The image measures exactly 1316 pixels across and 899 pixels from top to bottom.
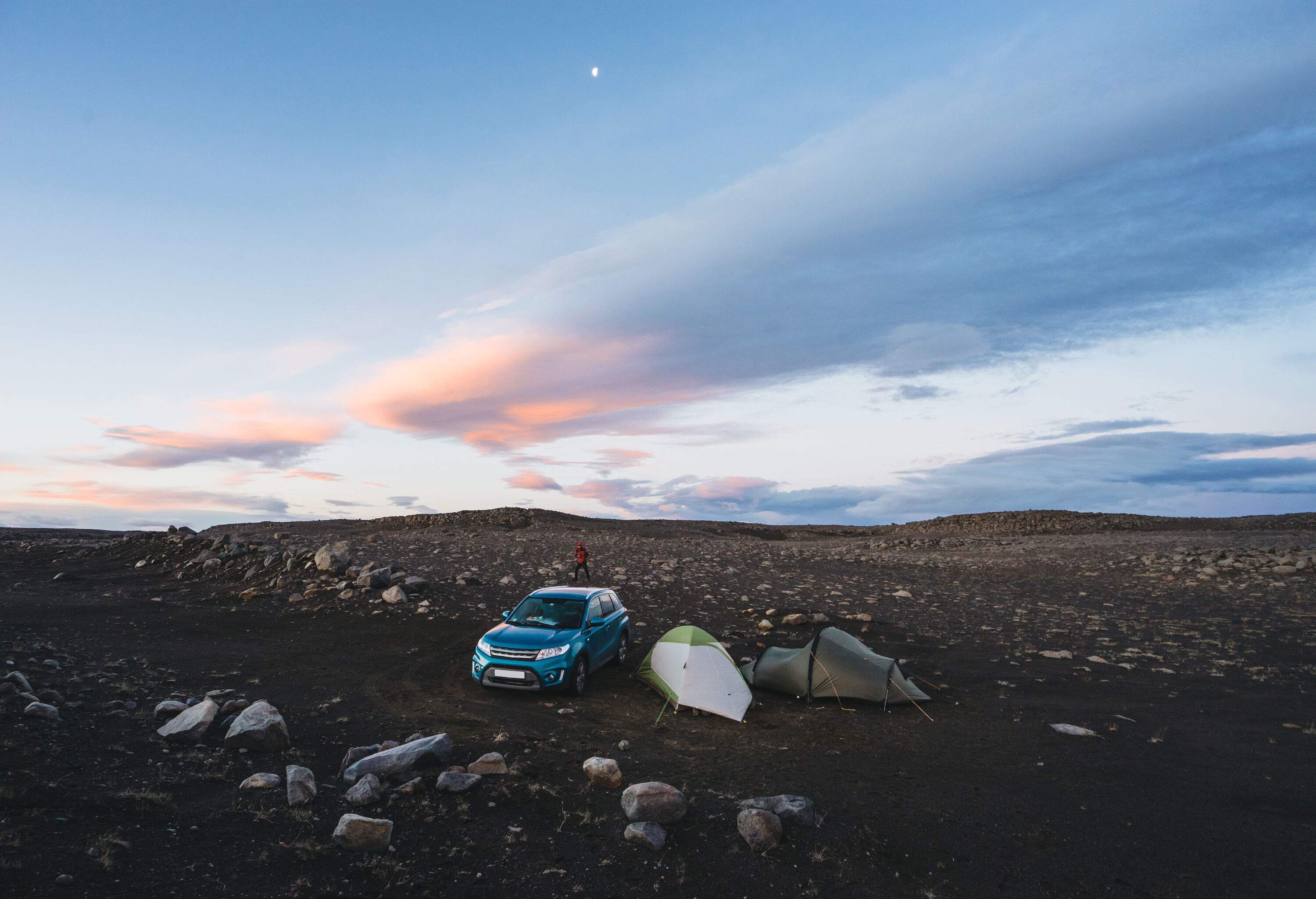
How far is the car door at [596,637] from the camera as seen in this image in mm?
13852

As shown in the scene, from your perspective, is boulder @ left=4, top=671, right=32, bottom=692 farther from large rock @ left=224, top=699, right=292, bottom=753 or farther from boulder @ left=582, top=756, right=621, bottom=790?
boulder @ left=582, top=756, right=621, bottom=790

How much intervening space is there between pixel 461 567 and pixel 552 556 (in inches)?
190

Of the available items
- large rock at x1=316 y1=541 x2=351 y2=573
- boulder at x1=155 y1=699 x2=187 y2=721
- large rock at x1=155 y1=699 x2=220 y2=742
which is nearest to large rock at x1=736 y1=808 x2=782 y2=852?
large rock at x1=155 y1=699 x2=220 y2=742

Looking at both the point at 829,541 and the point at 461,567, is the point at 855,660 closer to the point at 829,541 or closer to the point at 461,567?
the point at 461,567

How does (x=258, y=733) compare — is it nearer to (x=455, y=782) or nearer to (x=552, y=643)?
(x=455, y=782)

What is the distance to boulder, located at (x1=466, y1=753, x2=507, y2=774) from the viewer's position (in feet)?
28.9

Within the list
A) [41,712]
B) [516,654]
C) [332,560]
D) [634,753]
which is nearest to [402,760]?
[634,753]

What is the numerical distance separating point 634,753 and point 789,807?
10.2 feet

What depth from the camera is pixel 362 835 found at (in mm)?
6992

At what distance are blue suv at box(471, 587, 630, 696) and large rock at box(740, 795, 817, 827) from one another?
5.59 metres

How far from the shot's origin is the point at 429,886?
6.49 meters

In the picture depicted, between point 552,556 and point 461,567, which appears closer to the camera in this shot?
point 461,567

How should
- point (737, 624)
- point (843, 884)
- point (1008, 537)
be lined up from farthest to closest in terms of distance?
1. point (1008, 537)
2. point (737, 624)
3. point (843, 884)

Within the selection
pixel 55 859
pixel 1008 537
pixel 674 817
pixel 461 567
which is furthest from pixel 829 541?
pixel 55 859
